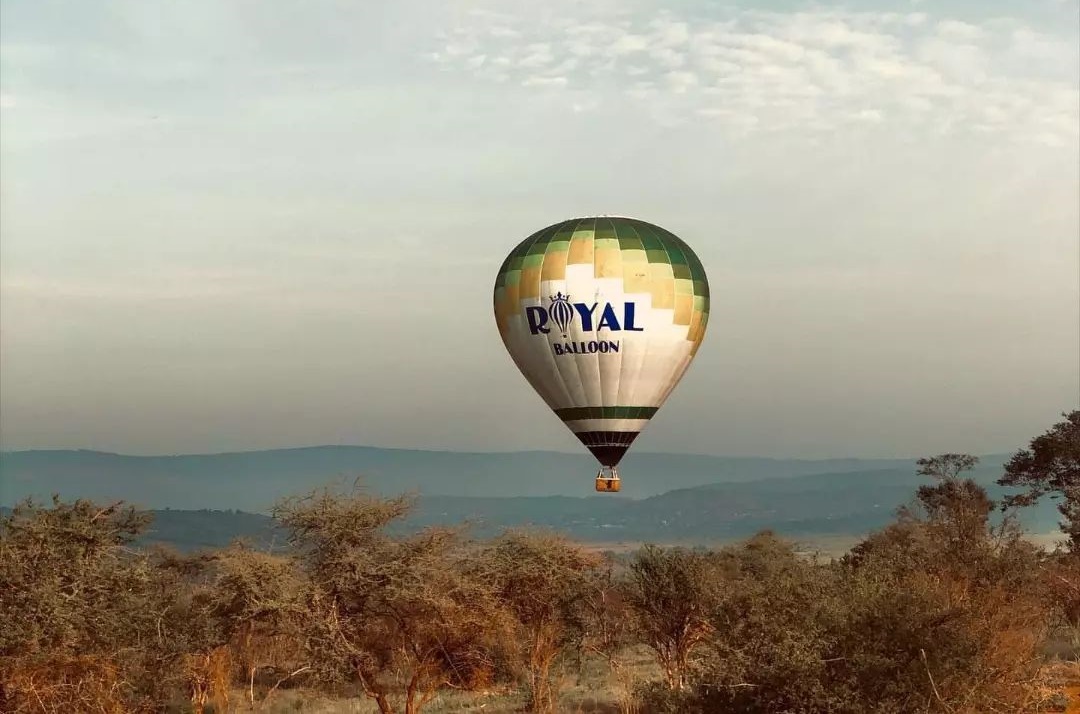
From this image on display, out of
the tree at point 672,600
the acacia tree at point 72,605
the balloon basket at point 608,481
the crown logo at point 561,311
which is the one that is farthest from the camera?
the balloon basket at point 608,481

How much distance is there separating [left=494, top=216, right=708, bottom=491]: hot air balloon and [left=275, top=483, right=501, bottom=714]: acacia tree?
1137 cm

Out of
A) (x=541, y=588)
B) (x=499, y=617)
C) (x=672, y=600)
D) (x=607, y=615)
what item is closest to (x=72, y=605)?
(x=499, y=617)

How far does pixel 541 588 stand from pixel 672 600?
4646mm

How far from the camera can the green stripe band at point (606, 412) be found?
152ft

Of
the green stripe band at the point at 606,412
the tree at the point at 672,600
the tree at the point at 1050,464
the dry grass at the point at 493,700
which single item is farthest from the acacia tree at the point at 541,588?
the tree at the point at 1050,464

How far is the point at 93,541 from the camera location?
31.3m

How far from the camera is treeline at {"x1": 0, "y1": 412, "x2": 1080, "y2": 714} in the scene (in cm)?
2420

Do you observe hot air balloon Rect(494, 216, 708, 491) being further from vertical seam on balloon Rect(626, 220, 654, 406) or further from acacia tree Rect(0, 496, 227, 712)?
acacia tree Rect(0, 496, 227, 712)

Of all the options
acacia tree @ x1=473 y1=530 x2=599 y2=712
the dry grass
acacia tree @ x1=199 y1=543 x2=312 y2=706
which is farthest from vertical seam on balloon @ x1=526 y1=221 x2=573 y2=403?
acacia tree @ x1=199 y1=543 x2=312 y2=706

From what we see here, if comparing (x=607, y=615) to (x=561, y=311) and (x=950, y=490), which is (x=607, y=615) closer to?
(x=561, y=311)

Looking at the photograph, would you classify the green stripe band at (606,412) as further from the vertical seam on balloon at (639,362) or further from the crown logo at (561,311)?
the crown logo at (561,311)

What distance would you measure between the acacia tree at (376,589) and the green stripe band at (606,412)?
11292 millimetres

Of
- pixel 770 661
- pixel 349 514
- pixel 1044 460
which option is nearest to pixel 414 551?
pixel 349 514

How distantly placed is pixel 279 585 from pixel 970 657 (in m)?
18.1
